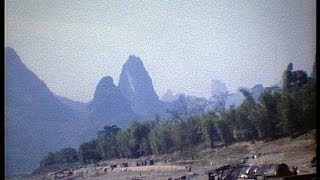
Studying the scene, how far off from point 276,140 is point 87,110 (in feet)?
3.23


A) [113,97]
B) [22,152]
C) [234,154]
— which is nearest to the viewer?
[22,152]

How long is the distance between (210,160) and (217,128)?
16cm

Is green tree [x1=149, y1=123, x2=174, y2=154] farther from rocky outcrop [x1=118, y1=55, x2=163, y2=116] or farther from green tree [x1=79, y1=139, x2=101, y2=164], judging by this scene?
green tree [x1=79, y1=139, x2=101, y2=164]

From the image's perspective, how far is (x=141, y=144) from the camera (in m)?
2.16

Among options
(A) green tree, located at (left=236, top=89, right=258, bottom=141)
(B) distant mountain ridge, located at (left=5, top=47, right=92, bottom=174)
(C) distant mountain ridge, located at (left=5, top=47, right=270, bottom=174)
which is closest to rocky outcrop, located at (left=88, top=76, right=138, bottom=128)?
(C) distant mountain ridge, located at (left=5, top=47, right=270, bottom=174)

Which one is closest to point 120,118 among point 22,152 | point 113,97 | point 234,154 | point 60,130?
point 113,97

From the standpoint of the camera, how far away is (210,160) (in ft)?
7.34

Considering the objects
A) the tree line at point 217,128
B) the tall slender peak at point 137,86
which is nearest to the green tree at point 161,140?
the tree line at point 217,128

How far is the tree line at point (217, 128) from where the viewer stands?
2096 millimetres

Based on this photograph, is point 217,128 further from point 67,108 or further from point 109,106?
point 67,108

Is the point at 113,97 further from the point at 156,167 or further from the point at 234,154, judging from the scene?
the point at 234,154

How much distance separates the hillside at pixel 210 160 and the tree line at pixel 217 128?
0.10 feet

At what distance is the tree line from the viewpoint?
6.88 feet

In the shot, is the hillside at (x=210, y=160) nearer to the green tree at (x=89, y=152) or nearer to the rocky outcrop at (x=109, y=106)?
the green tree at (x=89, y=152)
